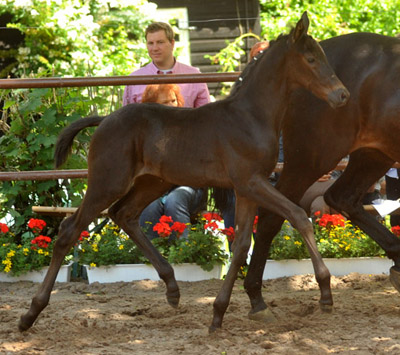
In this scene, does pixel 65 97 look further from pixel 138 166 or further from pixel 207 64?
pixel 207 64

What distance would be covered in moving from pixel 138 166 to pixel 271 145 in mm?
780

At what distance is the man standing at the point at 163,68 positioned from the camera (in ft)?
21.7

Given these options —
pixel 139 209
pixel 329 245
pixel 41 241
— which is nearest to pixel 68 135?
pixel 139 209

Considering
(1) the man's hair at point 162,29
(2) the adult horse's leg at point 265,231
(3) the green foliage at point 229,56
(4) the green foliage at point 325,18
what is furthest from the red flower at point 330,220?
(4) the green foliage at point 325,18

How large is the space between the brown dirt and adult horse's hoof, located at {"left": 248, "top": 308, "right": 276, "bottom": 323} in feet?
0.26

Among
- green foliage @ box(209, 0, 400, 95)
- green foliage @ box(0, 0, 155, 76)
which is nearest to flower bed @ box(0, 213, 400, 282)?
green foliage @ box(0, 0, 155, 76)

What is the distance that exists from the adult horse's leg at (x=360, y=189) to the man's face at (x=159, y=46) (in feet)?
7.54

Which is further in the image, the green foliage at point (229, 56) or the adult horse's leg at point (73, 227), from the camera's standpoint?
the green foliage at point (229, 56)

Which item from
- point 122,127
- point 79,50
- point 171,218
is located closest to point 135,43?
point 79,50

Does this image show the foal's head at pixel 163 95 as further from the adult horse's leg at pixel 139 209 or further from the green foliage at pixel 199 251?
the adult horse's leg at pixel 139 209

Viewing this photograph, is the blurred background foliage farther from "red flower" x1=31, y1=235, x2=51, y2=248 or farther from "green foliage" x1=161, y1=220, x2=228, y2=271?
"green foliage" x1=161, y1=220, x2=228, y2=271

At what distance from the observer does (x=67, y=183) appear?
6.81m

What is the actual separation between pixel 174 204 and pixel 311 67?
8.32 ft

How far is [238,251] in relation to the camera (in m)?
4.18
